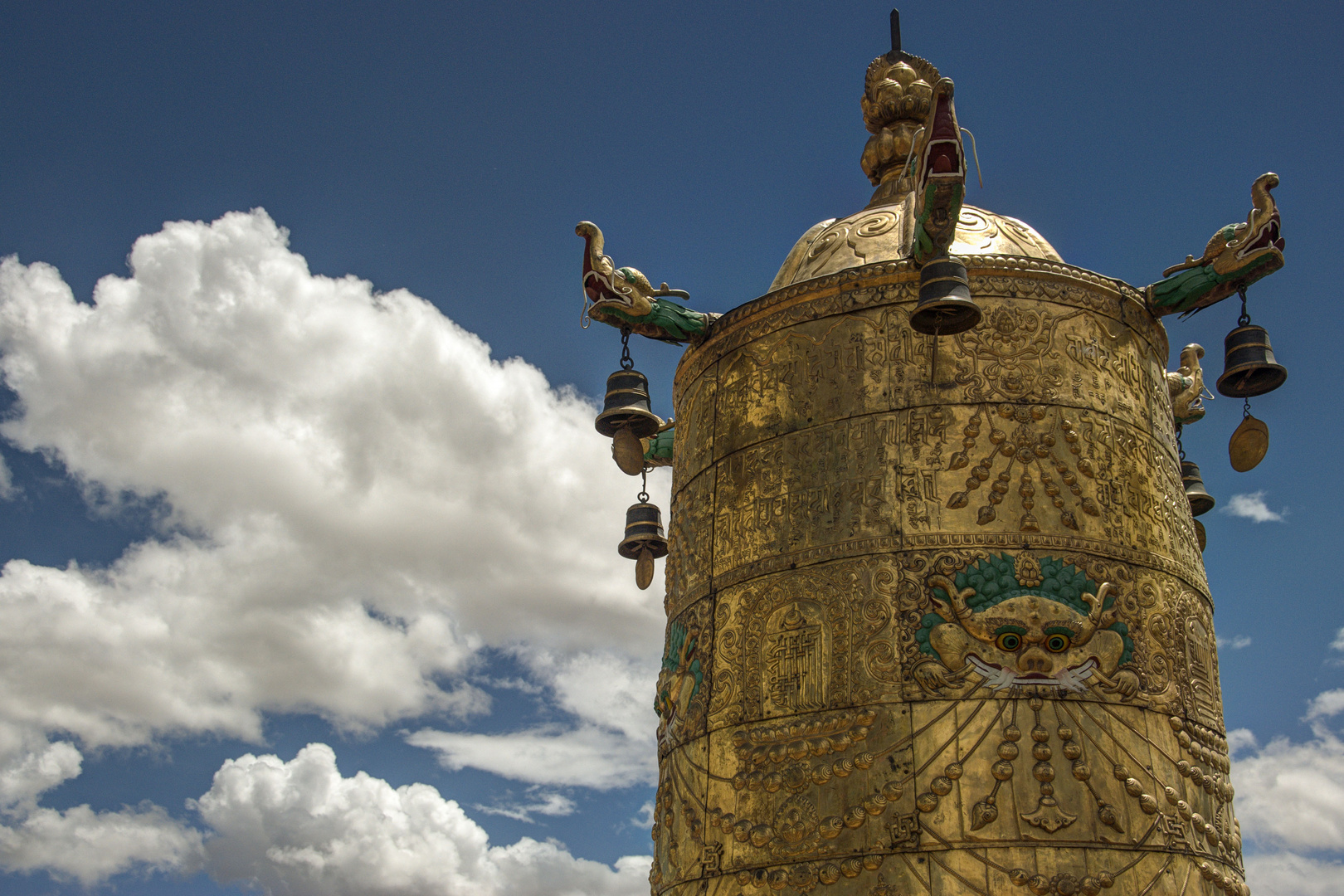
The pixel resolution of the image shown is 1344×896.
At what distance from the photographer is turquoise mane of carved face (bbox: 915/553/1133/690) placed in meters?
7.84

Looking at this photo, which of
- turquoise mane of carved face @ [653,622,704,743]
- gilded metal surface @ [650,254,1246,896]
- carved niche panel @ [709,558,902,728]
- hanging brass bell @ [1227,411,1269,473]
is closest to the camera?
gilded metal surface @ [650,254,1246,896]

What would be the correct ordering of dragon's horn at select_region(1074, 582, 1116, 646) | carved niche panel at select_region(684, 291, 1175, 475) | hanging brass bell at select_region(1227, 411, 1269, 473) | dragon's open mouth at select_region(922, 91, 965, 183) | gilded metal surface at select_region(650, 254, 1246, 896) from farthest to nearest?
hanging brass bell at select_region(1227, 411, 1269, 473) < carved niche panel at select_region(684, 291, 1175, 475) < dragon's open mouth at select_region(922, 91, 965, 183) < dragon's horn at select_region(1074, 582, 1116, 646) < gilded metal surface at select_region(650, 254, 1246, 896)

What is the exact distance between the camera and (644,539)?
42.4ft

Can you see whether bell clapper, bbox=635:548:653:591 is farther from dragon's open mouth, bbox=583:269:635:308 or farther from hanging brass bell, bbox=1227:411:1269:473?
hanging brass bell, bbox=1227:411:1269:473

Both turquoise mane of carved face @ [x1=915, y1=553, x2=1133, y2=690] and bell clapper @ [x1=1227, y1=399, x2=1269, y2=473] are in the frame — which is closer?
turquoise mane of carved face @ [x1=915, y1=553, x2=1133, y2=690]

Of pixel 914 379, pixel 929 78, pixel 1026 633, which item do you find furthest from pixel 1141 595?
pixel 929 78

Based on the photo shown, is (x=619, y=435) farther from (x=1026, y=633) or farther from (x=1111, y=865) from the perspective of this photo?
(x=1111, y=865)

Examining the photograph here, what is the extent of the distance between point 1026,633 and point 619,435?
422cm

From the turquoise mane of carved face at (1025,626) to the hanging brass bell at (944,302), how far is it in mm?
1742

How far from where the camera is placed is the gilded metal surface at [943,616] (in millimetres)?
7477

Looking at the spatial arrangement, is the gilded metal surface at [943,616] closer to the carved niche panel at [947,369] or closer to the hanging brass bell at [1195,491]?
the carved niche panel at [947,369]

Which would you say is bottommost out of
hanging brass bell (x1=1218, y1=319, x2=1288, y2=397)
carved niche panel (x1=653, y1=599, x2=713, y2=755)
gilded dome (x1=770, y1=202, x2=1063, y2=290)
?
carved niche panel (x1=653, y1=599, x2=713, y2=755)

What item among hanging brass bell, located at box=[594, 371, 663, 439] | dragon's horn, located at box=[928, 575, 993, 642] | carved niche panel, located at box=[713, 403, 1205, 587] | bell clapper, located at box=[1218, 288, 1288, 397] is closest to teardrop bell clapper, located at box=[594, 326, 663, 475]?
hanging brass bell, located at box=[594, 371, 663, 439]

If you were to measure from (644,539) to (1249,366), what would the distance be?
21.1 ft
